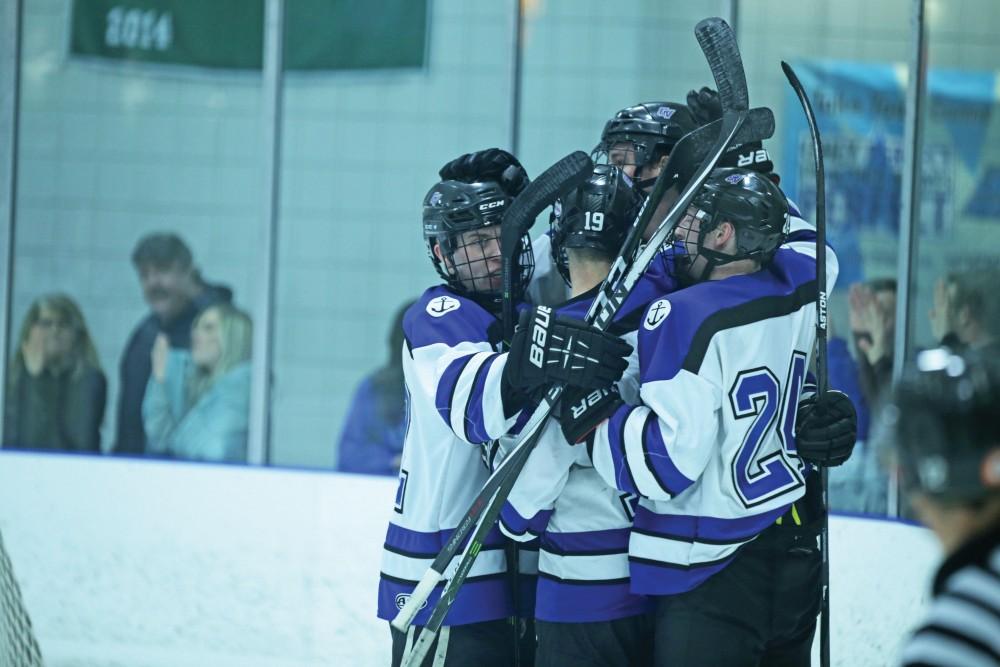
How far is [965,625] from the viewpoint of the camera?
1034mm

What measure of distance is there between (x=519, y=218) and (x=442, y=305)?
0.21 meters

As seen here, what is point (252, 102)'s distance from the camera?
18.5 ft

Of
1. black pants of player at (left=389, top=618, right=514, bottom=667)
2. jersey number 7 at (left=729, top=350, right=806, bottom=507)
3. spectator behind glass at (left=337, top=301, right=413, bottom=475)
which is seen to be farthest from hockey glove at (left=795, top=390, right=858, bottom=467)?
spectator behind glass at (left=337, top=301, right=413, bottom=475)

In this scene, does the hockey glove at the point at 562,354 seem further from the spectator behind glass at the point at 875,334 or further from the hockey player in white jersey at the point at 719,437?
the spectator behind glass at the point at 875,334

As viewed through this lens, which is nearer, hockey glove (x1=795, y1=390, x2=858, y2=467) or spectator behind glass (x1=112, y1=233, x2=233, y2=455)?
hockey glove (x1=795, y1=390, x2=858, y2=467)

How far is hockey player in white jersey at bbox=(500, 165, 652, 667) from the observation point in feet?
6.70

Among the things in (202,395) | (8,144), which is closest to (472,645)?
(202,395)

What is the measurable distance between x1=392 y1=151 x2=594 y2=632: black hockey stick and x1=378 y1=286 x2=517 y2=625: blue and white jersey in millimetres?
130

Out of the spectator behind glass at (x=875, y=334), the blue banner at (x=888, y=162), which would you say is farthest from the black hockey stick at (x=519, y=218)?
the blue banner at (x=888, y=162)

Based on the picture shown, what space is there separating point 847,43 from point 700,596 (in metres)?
3.18

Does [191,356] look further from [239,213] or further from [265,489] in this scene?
[265,489]

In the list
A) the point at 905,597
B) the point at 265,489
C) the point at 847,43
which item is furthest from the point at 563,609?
the point at 847,43

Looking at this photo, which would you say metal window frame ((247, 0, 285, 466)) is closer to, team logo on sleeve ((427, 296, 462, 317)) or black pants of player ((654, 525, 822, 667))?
team logo on sleeve ((427, 296, 462, 317))

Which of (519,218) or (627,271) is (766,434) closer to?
(627,271)
